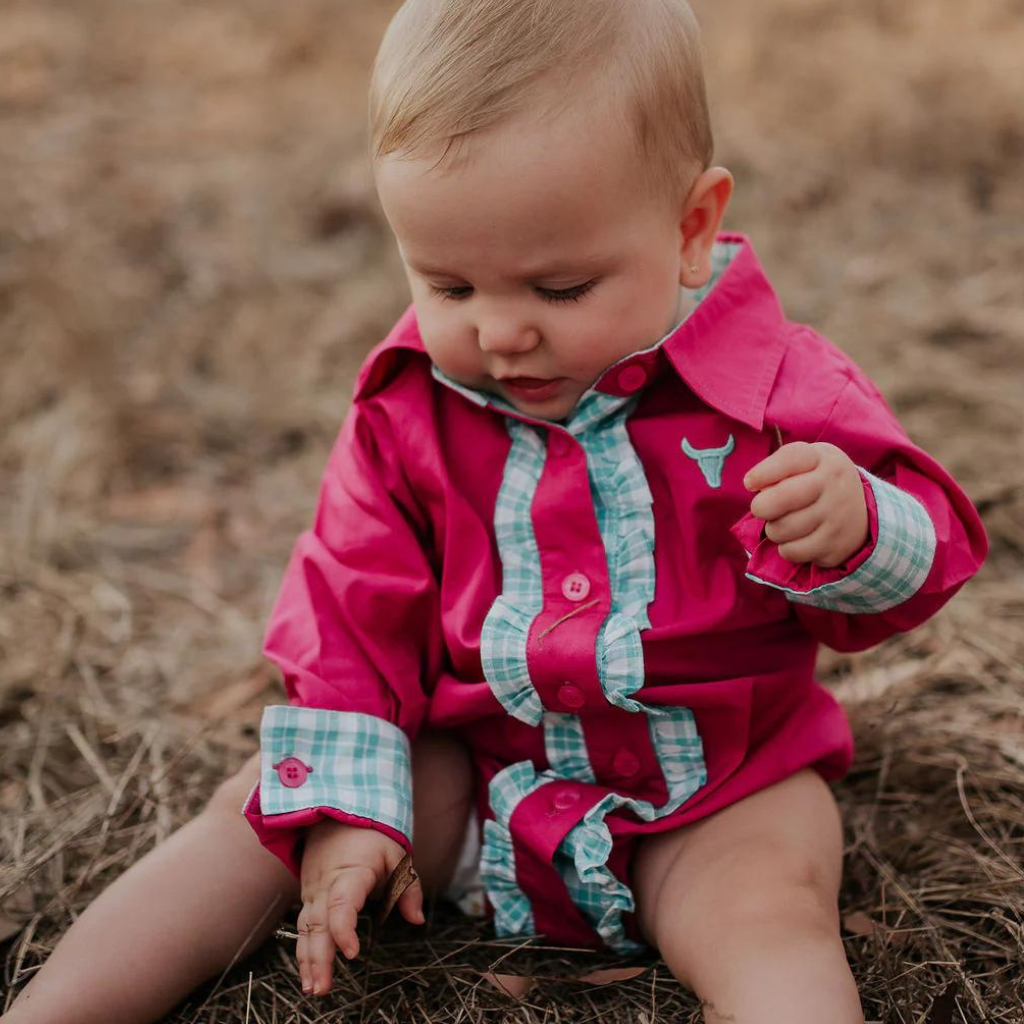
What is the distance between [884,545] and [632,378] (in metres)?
0.40

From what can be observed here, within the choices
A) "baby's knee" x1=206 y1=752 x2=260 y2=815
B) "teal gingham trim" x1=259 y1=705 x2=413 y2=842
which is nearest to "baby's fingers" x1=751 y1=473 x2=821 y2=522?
"teal gingham trim" x1=259 y1=705 x2=413 y2=842

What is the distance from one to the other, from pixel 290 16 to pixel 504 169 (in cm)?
578

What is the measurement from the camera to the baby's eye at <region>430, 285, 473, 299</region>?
5.23 ft

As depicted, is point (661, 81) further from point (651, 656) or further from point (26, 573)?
point (26, 573)

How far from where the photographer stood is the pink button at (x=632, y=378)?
165 cm

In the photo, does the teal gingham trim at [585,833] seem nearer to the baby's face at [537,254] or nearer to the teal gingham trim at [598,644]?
the teal gingham trim at [598,644]

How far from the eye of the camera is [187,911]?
5.42ft

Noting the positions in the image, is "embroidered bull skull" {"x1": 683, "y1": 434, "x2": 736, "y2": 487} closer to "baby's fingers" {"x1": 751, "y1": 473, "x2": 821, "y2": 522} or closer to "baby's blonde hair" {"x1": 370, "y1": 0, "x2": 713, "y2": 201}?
"baby's fingers" {"x1": 751, "y1": 473, "x2": 821, "y2": 522}

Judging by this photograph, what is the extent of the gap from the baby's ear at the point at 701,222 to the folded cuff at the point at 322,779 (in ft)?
2.50

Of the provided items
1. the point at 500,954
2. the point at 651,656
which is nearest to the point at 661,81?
the point at 651,656

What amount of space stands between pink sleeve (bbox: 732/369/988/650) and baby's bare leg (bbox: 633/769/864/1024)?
0.27 m

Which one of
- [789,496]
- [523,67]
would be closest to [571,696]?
[789,496]

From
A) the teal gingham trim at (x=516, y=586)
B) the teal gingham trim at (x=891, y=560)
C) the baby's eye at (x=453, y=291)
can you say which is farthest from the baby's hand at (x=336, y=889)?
the baby's eye at (x=453, y=291)

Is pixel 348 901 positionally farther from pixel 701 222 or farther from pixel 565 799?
pixel 701 222
